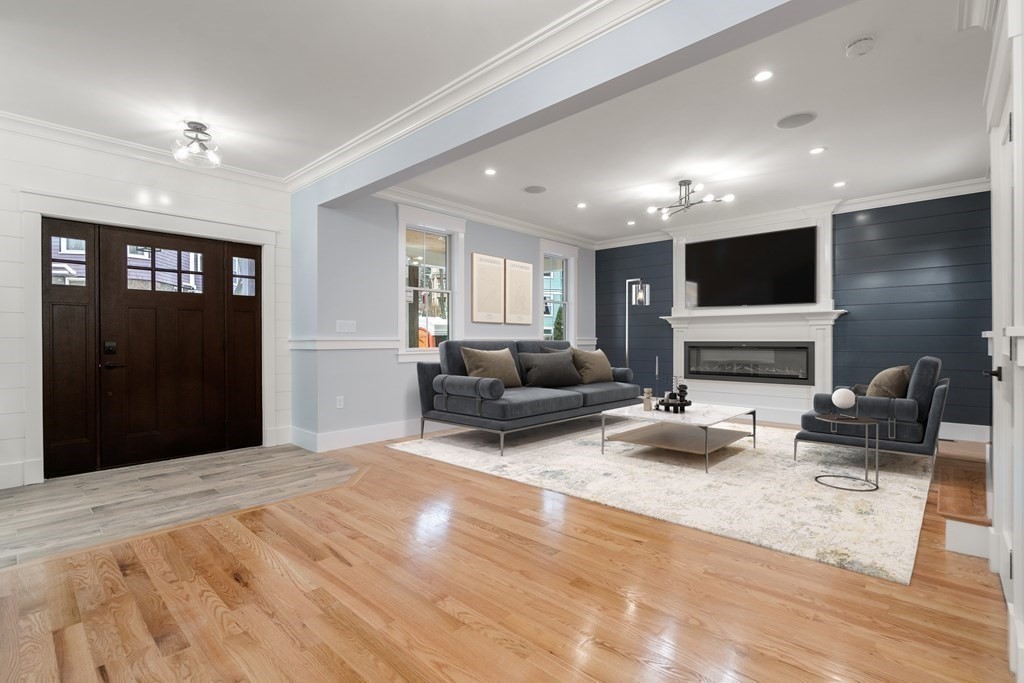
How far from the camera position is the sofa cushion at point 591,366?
574 cm

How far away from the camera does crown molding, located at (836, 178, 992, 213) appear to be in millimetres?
4805

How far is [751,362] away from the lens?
6.29 m

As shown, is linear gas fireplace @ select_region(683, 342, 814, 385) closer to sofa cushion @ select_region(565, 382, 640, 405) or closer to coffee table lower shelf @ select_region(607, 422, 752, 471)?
sofa cushion @ select_region(565, 382, 640, 405)

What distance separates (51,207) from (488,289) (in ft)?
13.1

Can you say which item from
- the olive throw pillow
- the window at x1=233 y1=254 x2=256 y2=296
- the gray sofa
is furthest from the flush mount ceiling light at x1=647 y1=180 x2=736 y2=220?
the window at x1=233 y1=254 x2=256 y2=296

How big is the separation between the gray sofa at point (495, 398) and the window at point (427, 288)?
0.53 m

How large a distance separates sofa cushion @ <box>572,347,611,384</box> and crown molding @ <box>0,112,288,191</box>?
12.7ft

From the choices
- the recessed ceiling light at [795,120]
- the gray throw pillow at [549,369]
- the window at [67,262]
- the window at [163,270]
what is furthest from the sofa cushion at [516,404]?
the window at [67,262]

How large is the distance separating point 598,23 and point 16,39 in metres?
3.02

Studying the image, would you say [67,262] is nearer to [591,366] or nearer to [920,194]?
[591,366]

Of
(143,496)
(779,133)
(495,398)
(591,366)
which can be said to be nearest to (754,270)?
(591,366)

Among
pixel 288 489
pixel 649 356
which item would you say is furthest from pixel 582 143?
pixel 649 356

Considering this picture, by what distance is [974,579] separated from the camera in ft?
6.69

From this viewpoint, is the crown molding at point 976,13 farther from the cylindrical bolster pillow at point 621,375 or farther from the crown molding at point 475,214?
the cylindrical bolster pillow at point 621,375
